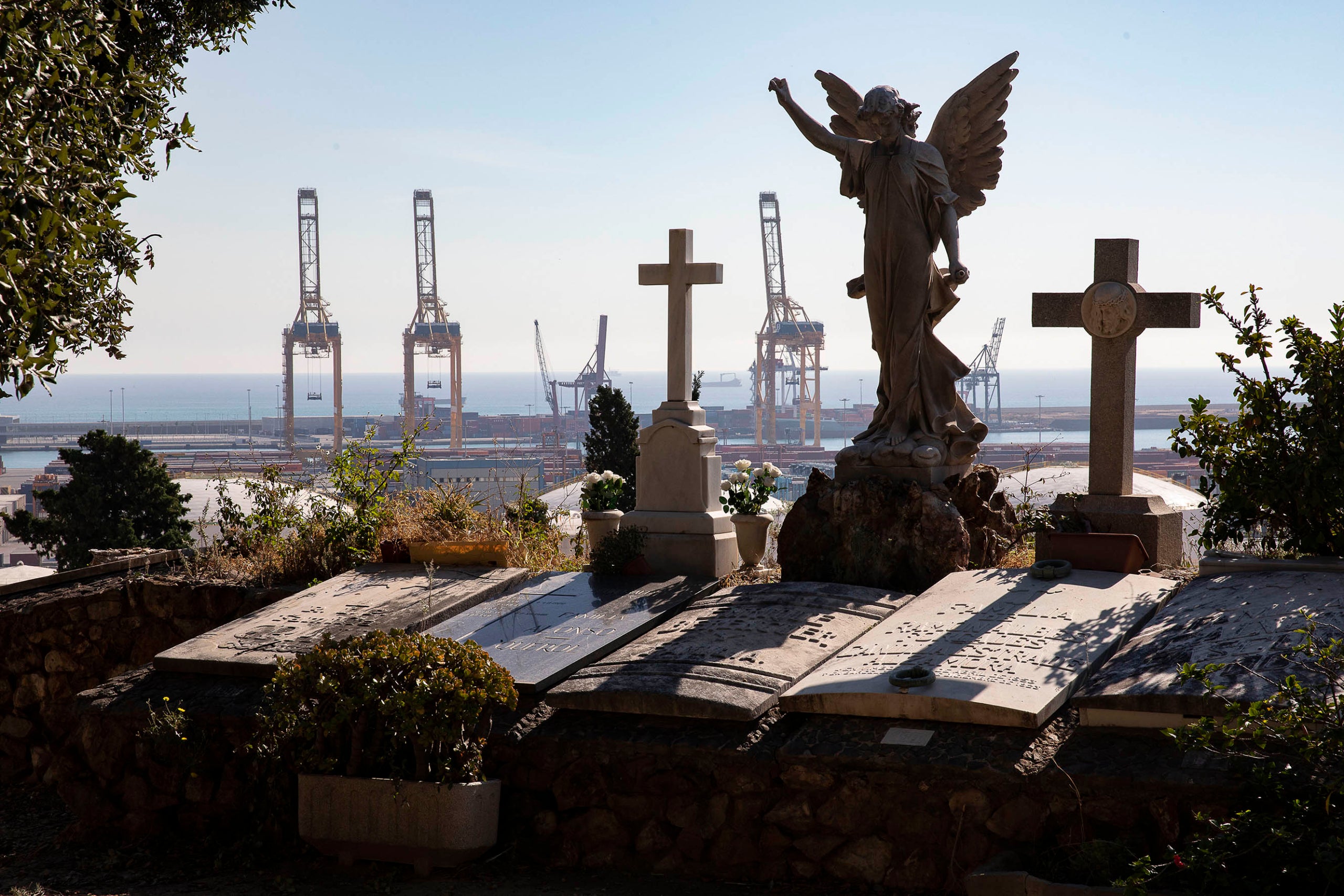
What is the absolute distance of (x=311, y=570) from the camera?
8.09 metres

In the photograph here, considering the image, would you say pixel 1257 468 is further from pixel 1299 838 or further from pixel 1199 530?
pixel 1299 838

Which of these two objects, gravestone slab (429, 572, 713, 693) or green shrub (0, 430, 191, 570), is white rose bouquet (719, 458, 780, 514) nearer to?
gravestone slab (429, 572, 713, 693)

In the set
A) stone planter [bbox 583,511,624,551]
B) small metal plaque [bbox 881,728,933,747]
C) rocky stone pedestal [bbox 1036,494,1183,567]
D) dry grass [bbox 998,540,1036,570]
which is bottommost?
small metal plaque [bbox 881,728,933,747]

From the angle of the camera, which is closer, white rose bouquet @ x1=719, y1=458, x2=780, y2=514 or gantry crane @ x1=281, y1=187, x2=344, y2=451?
white rose bouquet @ x1=719, y1=458, x2=780, y2=514

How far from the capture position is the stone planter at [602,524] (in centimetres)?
855

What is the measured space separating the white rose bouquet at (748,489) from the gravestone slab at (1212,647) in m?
3.24

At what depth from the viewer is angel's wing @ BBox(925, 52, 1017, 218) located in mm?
7688

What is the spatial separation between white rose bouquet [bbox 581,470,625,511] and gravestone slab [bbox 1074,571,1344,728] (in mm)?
4169

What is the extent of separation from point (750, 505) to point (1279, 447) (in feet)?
Result: 11.2

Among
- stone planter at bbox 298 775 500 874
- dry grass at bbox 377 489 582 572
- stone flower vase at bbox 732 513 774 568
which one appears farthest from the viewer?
stone flower vase at bbox 732 513 774 568

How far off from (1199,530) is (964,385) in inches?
2801

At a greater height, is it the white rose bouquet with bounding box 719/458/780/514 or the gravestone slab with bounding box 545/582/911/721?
the white rose bouquet with bounding box 719/458/780/514

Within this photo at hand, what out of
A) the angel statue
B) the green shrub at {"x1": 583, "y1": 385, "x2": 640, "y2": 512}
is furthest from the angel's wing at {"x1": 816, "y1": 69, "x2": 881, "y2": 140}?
the green shrub at {"x1": 583, "y1": 385, "x2": 640, "y2": 512}

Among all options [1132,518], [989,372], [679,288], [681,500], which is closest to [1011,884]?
[1132,518]
